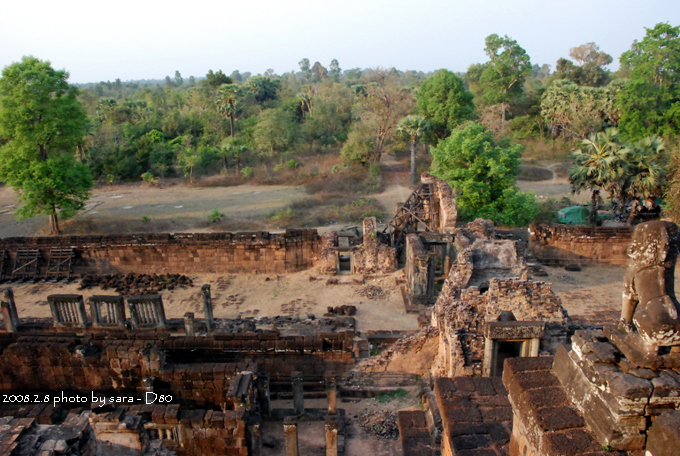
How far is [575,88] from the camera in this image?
124ft

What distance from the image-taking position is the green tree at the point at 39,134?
21.3 metres

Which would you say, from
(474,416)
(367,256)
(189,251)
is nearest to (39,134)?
(189,251)

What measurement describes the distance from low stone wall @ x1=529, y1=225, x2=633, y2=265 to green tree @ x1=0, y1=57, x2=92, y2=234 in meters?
21.6

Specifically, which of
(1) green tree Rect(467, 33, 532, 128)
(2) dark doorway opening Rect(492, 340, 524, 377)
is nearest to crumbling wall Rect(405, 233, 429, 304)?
(2) dark doorway opening Rect(492, 340, 524, 377)

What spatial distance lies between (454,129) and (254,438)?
23.5 meters

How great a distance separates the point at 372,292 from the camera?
16219mm

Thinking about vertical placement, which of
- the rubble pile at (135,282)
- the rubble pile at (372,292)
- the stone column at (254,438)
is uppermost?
the stone column at (254,438)

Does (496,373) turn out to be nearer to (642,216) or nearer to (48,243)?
(642,216)

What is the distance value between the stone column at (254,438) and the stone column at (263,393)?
116 centimetres

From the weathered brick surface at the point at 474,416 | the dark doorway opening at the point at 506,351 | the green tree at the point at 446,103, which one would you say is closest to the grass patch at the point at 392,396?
the dark doorway opening at the point at 506,351

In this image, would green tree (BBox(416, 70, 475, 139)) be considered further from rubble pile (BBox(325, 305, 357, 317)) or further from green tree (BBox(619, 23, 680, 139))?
rubble pile (BBox(325, 305, 357, 317))

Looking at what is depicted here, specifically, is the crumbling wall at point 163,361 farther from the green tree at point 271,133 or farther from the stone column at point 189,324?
the green tree at point 271,133

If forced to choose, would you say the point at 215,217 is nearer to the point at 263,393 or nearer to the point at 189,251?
the point at 189,251

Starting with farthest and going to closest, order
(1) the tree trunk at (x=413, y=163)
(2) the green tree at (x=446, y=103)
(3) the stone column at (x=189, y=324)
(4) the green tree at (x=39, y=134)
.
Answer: (2) the green tree at (x=446, y=103), (1) the tree trunk at (x=413, y=163), (4) the green tree at (x=39, y=134), (3) the stone column at (x=189, y=324)
